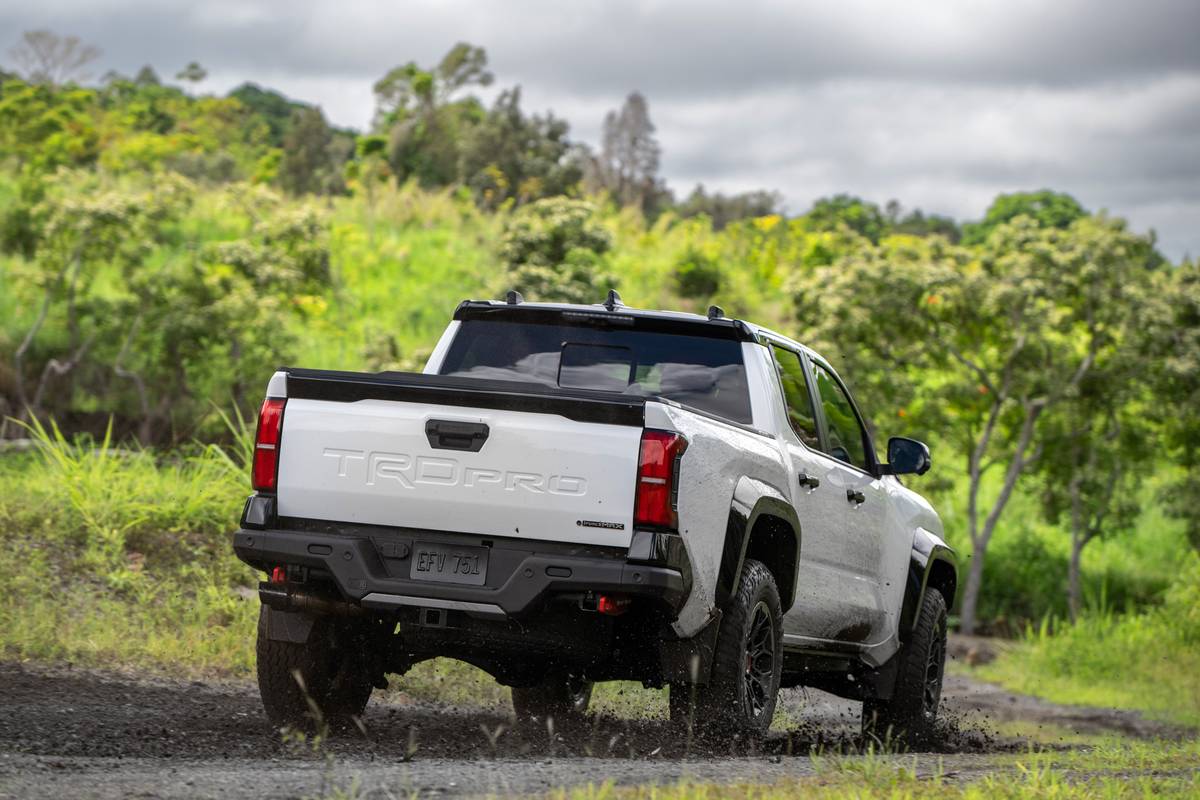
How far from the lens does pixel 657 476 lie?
17.3ft

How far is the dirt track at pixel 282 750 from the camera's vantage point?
4.70m

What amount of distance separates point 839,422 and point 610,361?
1660mm

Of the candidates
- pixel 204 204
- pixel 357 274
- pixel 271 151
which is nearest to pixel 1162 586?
pixel 357 274

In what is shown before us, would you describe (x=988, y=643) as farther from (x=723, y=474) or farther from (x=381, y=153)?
(x=381, y=153)

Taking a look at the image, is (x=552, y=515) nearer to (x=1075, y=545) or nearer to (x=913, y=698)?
(x=913, y=698)

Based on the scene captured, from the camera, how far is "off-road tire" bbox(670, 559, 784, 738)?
19.5ft

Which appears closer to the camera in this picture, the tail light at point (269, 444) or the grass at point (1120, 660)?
the tail light at point (269, 444)

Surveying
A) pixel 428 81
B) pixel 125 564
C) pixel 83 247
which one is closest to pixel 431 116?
pixel 428 81

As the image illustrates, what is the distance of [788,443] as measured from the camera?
6754 millimetres

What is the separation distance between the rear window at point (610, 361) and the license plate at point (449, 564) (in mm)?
1403

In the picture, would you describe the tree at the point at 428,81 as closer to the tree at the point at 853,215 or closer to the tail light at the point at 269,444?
the tree at the point at 853,215

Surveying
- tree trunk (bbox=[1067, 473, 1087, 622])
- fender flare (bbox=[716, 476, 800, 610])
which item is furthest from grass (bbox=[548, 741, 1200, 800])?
tree trunk (bbox=[1067, 473, 1087, 622])

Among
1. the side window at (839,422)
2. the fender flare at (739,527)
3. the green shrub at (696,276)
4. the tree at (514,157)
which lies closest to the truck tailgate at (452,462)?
the fender flare at (739,527)

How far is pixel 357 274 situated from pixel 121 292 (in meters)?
7.34
